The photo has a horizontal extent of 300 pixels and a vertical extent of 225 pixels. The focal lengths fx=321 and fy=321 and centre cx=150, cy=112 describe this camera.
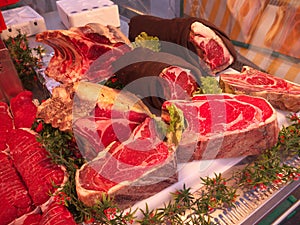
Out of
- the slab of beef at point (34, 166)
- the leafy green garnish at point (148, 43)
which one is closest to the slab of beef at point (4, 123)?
the slab of beef at point (34, 166)

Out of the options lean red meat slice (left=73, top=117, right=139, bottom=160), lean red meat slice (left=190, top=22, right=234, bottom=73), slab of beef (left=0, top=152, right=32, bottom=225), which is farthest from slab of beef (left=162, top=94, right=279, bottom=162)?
slab of beef (left=0, top=152, right=32, bottom=225)

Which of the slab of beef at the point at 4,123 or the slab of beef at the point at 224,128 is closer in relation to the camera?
the slab of beef at the point at 224,128

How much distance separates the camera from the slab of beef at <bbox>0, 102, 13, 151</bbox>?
2316 millimetres

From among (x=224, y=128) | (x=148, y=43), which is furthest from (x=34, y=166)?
(x=148, y=43)

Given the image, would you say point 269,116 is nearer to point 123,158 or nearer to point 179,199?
point 179,199

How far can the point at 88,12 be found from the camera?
3.57m

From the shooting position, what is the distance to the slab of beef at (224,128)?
5.65ft

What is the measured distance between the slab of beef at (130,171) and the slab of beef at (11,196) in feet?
1.41

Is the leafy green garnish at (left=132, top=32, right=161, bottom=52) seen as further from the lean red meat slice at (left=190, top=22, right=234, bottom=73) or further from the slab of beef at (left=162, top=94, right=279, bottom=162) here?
the slab of beef at (left=162, top=94, right=279, bottom=162)

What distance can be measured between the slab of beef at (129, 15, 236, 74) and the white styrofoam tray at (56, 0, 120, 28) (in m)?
1.28

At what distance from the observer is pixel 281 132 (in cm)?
191

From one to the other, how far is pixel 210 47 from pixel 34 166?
150 cm

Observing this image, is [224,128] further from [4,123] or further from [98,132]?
[4,123]

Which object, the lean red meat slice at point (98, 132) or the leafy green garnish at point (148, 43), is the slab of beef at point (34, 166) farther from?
the leafy green garnish at point (148, 43)
